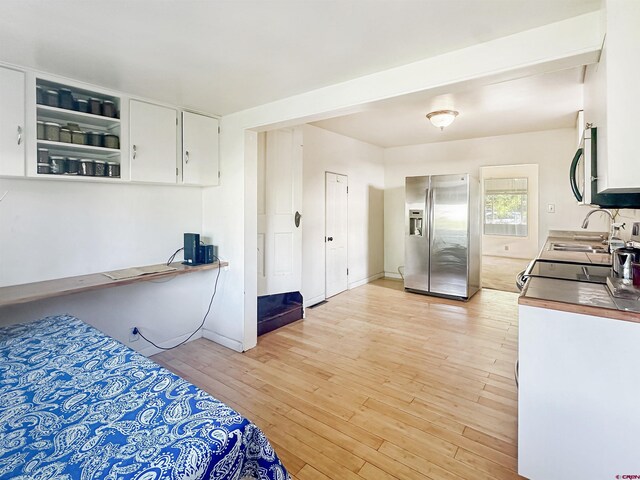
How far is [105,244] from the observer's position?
9.11 ft

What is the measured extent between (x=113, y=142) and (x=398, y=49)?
2.23 m

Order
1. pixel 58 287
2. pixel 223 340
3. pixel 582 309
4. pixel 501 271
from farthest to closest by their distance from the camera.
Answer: pixel 501 271, pixel 223 340, pixel 58 287, pixel 582 309

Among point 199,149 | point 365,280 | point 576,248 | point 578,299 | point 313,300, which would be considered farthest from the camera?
point 365,280

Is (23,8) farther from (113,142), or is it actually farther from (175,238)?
(175,238)

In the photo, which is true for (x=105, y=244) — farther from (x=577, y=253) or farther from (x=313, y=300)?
(x=577, y=253)

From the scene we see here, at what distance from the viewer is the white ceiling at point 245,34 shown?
1.54 metres

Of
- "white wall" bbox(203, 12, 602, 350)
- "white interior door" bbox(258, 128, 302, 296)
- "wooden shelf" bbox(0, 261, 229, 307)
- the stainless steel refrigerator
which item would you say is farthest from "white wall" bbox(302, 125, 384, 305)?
"wooden shelf" bbox(0, 261, 229, 307)

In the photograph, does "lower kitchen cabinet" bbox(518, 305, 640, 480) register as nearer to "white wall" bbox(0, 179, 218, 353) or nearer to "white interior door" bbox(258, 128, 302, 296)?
"white interior door" bbox(258, 128, 302, 296)

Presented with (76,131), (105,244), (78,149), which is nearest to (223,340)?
(105,244)

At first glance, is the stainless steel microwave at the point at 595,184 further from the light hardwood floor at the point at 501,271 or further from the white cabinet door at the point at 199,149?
the light hardwood floor at the point at 501,271

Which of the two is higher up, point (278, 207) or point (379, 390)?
point (278, 207)

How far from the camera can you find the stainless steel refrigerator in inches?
188

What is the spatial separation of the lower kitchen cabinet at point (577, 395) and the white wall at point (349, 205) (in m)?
3.14

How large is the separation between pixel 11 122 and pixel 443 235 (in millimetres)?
4863
